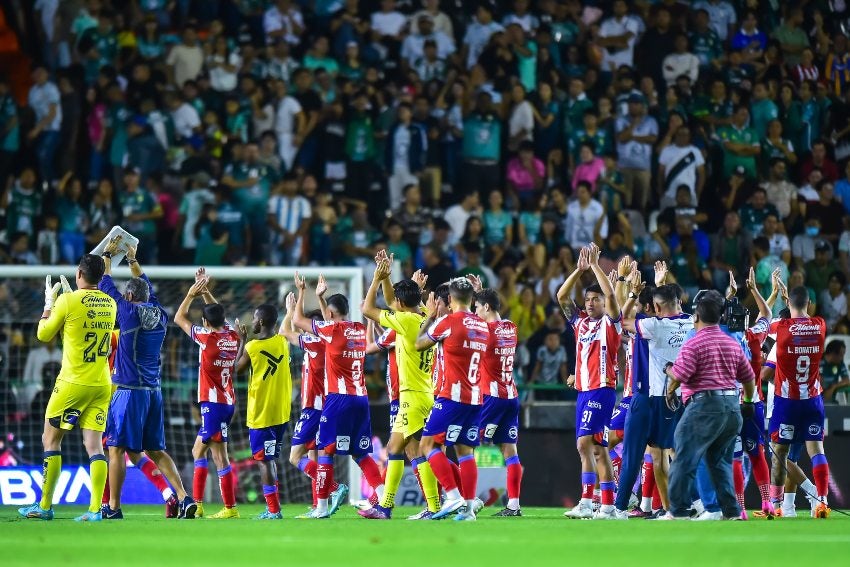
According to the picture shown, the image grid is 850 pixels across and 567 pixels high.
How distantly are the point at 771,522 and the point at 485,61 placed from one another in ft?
44.4

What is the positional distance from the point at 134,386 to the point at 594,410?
4925 millimetres

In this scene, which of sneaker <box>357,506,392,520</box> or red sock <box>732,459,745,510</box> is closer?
sneaker <box>357,506,392,520</box>

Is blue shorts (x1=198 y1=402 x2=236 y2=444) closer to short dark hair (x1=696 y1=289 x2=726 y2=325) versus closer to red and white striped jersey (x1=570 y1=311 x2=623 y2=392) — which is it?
red and white striped jersey (x1=570 y1=311 x2=623 y2=392)

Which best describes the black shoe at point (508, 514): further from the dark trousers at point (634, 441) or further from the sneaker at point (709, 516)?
the sneaker at point (709, 516)

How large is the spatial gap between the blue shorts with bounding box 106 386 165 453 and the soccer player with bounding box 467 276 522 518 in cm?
350

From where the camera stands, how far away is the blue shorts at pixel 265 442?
54.3 feet

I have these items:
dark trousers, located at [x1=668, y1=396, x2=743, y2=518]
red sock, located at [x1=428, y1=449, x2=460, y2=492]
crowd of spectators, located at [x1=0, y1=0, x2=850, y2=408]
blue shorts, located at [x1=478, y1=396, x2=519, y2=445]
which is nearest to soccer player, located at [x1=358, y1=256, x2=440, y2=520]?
red sock, located at [x1=428, y1=449, x2=460, y2=492]

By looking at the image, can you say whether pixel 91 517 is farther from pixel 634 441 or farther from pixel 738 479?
pixel 738 479

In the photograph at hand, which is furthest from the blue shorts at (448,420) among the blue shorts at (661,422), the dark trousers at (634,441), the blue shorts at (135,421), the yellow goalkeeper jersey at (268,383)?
the blue shorts at (135,421)

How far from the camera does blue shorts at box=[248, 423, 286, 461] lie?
54.3 feet

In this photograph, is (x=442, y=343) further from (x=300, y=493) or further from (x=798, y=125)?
(x=798, y=125)

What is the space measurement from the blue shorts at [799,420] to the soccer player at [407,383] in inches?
160

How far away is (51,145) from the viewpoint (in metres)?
24.8

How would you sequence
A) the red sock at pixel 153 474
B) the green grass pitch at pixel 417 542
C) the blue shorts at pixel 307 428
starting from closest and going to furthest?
the green grass pitch at pixel 417 542 → the red sock at pixel 153 474 → the blue shorts at pixel 307 428
